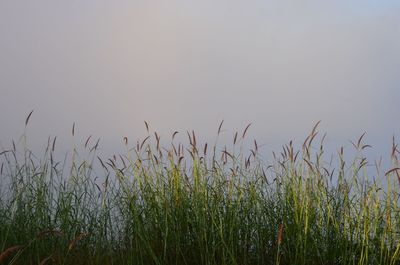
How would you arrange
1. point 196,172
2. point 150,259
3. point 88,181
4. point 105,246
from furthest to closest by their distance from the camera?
point 88,181, point 105,246, point 196,172, point 150,259

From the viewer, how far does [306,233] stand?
3.88m

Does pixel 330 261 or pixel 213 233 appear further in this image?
pixel 330 261

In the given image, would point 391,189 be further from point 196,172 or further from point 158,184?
point 158,184

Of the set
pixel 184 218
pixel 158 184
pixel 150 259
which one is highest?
pixel 158 184

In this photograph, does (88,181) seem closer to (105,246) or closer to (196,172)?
(105,246)

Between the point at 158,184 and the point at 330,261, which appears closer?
the point at 330,261

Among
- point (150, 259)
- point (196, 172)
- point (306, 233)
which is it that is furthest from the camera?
point (196, 172)

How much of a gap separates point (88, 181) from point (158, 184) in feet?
2.79

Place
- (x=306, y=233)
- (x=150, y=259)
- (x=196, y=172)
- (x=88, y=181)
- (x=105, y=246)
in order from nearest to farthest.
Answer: (x=306, y=233) → (x=150, y=259) → (x=196, y=172) → (x=105, y=246) → (x=88, y=181)

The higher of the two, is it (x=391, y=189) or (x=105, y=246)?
(x=391, y=189)

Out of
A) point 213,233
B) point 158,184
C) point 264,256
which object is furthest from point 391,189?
point 158,184

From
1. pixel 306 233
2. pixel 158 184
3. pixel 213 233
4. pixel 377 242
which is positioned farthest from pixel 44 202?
pixel 377 242

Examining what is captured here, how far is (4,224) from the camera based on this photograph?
492 cm

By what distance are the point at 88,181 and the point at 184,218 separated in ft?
3.90
